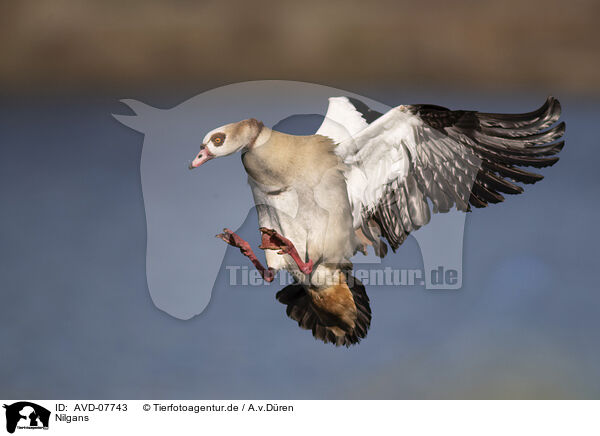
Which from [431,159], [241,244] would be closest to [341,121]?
[431,159]

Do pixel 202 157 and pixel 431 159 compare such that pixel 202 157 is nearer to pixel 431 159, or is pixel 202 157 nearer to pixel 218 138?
pixel 218 138

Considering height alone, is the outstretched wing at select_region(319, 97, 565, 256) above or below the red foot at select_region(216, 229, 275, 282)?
above

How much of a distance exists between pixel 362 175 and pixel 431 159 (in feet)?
0.72

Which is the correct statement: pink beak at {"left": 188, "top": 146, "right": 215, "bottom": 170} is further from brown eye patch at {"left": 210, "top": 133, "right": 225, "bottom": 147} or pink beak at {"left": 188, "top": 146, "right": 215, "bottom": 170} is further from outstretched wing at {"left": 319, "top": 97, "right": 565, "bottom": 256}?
outstretched wing at {"left": 319, "top": 97, "right": 565, "bottom": 256}

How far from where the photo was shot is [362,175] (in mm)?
2135

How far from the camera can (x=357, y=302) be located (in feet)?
7.43
